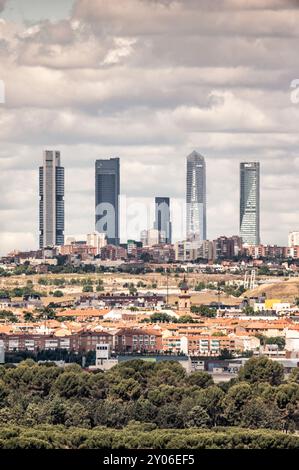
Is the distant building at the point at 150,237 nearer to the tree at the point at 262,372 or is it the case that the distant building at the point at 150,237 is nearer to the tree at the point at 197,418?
the tree at the point at 262,372

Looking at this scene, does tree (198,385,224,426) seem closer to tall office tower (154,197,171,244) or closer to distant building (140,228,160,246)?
tall office tower (154,197,171,244)

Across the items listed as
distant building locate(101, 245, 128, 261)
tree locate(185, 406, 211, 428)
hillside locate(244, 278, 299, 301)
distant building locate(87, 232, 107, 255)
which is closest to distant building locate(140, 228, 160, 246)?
distant building locate(101, 245, 128, 261)

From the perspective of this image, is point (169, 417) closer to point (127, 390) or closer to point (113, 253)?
point (127, 390)

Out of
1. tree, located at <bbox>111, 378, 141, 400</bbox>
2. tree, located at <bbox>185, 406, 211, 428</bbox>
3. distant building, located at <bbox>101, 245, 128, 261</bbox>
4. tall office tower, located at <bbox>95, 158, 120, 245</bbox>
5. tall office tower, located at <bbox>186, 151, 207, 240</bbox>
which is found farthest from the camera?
distant building, located at <bbox>101, 245, 128, 261</bbox>

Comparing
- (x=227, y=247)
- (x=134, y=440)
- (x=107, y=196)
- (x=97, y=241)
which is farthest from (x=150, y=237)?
(x=134, y=440)
